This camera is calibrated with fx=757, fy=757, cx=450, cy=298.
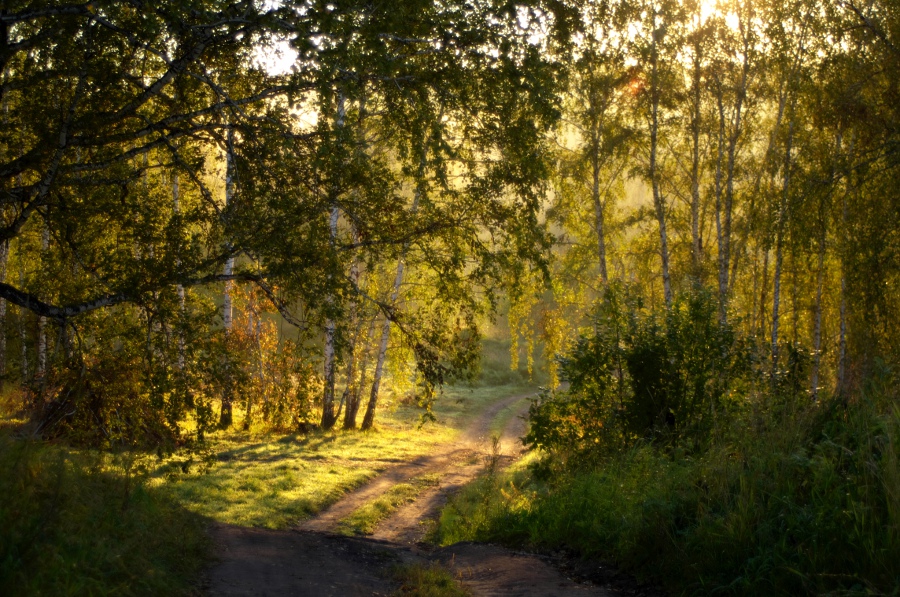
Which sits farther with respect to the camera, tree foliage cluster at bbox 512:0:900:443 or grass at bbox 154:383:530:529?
grass at bbox 154:383:530:529

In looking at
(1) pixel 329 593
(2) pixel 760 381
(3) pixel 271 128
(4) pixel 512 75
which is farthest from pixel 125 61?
(2) pixel 760 381

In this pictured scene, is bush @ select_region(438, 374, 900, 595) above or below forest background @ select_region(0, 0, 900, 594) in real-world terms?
below

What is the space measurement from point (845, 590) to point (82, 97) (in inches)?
324

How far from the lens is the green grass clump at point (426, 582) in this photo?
24.0 ft

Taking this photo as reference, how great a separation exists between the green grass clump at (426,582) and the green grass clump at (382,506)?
4746 mm

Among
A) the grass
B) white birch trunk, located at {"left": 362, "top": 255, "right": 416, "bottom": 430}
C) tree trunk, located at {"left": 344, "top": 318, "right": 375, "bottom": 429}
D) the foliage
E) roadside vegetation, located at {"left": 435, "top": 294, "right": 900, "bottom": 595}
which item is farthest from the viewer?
tree trunk, located at {"left": 344, "top": 318, "right": 375, "bottom": 429}

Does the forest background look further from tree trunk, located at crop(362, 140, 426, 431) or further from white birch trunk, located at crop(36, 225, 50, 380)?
tree trunk, located at crop(362, 140, 426, 431)

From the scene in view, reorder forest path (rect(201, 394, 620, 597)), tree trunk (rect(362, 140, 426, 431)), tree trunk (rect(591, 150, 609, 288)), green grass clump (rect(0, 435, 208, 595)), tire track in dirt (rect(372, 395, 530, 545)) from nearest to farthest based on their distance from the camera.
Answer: green grass clump (rect(0, 435, 208, 595)), forest path (rect(201, 394, 620, 597)), tire track in dirt (rect(372, 395, 530, 545)), tree trunk (rect(591, 150, 609, 288)), tree trunk (rect(362, 140, 426, 431))

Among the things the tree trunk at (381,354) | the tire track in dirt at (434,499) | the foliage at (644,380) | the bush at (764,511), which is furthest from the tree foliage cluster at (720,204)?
the tree trunk at (381,354)

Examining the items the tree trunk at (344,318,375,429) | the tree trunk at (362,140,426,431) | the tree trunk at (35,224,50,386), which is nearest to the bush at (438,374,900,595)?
the tree trunk at (35,224,50,386)

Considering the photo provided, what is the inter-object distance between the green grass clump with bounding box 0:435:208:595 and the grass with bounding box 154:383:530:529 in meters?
0.66

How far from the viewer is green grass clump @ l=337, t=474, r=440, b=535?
13402 millimetres

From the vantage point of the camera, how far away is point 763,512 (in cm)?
668

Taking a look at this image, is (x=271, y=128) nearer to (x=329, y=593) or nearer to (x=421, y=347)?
(x=421, y=347)
